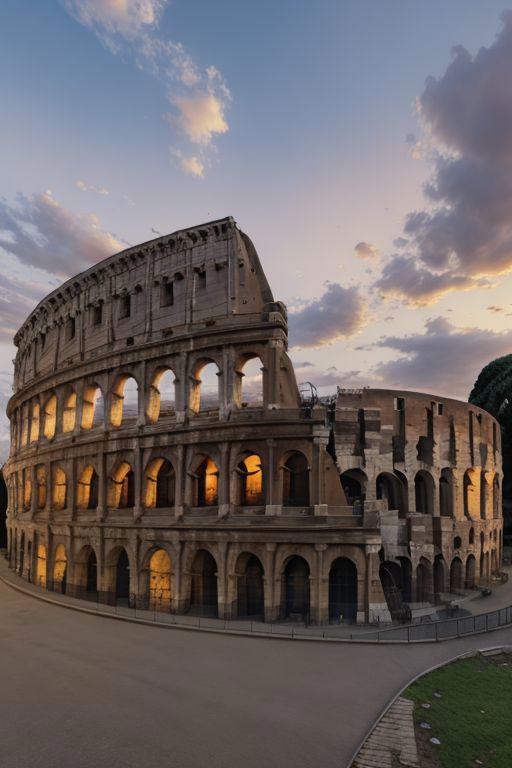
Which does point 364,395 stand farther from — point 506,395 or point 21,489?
point 506,395

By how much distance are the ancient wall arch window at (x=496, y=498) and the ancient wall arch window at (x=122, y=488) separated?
29.6 metres

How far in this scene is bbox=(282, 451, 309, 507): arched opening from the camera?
97.6ft

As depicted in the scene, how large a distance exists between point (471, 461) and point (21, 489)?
35.5 m

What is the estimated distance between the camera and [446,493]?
38.1 m

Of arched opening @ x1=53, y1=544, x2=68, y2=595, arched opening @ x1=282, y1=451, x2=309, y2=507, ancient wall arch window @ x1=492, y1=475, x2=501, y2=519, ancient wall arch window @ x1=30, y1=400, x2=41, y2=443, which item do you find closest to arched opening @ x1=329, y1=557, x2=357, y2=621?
arched opening @ x1=282, y1=451, x2=309, y2=507

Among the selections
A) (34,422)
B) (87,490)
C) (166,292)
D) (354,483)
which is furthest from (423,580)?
(34,422)

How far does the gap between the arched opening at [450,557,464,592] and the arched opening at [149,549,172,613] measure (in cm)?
1929

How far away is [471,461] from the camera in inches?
1528

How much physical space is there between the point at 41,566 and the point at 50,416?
11043mm

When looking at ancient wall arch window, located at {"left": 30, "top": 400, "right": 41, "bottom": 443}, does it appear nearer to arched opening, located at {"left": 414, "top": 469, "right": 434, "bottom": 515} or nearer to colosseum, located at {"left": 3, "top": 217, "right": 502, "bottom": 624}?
colosseum, located at {"left": 3, "top": 217, "right": 502, "bottom": 624}

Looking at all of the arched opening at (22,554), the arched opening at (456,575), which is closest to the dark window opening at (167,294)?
the arched opening at (22,554)

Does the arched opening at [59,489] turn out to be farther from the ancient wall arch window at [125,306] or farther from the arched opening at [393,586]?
the arched opening at [393,586]

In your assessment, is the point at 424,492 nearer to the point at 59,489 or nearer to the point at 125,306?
the point at 125,306

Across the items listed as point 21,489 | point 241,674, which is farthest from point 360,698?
point 21,489
